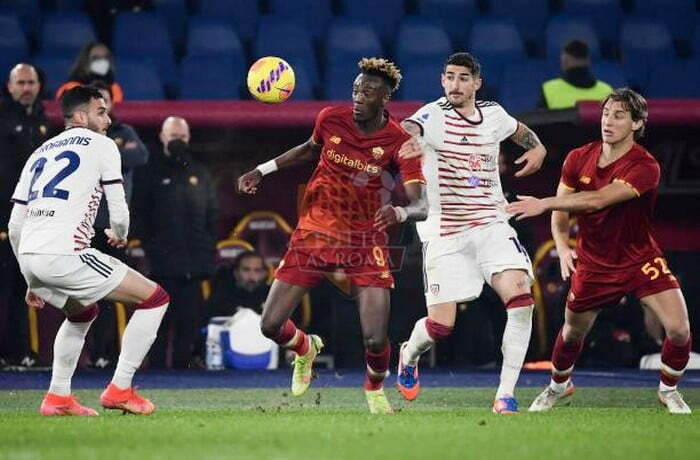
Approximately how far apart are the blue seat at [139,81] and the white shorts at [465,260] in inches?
249

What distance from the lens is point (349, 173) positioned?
31.0ft

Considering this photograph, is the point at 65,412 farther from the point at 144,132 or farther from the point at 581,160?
the point at 144,132

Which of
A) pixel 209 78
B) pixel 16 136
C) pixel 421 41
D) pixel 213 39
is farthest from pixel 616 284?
pixel 213 39

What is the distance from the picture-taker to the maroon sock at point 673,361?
945cm

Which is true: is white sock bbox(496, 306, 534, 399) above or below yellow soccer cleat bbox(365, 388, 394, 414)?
above

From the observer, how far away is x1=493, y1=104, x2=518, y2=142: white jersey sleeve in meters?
9.90

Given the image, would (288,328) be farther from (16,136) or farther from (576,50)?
(576,50)

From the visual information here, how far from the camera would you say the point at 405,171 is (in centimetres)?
927

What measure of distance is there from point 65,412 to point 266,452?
2589 mm

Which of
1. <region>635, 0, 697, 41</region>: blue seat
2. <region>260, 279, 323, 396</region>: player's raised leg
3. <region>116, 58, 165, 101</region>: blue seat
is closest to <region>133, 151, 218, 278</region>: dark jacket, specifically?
<region>116, 58, 165, 101</region>: blue seat

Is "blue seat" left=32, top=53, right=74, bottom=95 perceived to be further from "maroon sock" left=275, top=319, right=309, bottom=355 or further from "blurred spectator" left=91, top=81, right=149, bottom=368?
"maroon sock" left=275, top=319, right=309, bottom=355

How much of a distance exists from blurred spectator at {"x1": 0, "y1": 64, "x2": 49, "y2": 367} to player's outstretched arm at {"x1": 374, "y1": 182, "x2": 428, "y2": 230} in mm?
4855

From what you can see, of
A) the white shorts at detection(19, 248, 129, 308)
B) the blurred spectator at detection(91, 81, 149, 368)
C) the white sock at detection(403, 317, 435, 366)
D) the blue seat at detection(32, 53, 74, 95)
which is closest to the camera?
the white shorts at detection(19, 248, 129, 308)

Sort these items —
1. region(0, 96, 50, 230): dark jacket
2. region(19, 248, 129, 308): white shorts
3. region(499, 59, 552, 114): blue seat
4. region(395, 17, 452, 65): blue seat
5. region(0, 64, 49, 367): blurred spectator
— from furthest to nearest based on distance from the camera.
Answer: region(395, 17, 452, 65): blue seat, region(499, 59, 552, 114): blue seat, region(0, 96, 50, 230): dark jacket, region(0, 64, 49, 367): blurred spectator, region(19, 248, 129, 308): white shorts
